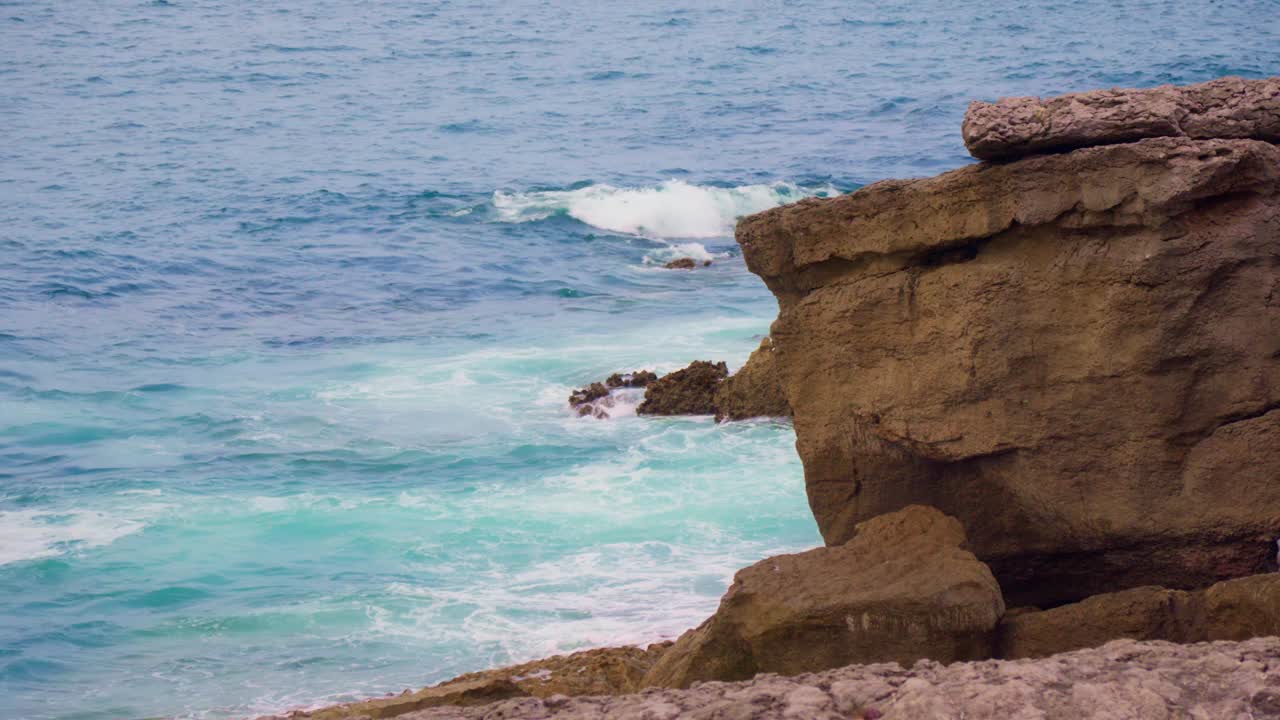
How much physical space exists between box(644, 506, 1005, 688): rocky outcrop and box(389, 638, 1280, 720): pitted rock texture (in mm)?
678

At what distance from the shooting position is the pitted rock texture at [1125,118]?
509cm

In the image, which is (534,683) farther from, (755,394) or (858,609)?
(755,394)

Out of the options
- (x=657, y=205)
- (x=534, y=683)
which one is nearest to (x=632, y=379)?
(x=534, y=683)

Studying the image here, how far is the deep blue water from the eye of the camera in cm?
845

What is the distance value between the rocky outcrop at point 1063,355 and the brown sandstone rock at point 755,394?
5803 millimetres

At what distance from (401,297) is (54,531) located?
8627 mm

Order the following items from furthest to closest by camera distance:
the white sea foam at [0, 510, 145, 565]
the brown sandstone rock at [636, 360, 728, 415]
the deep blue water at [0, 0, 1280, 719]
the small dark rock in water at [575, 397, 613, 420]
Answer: the small dark rock in water at [575, 397, 613, 420], the brown sandstone rock at [636, 360, 728, 415], the white sea foam at [0, 510, 145, 565], the deep blue water at [0, 0, 1280, 719]

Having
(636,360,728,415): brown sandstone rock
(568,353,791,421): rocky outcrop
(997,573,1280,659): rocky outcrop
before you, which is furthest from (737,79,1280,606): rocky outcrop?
(636,360,728,415): brown sandstone rock

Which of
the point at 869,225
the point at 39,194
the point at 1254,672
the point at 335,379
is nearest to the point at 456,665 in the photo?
the point at 869,225

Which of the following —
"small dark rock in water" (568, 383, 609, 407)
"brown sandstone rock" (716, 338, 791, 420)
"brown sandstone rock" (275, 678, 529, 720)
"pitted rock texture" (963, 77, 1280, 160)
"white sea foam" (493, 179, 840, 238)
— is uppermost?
"white sea foam" (493, 179, 840, 238)

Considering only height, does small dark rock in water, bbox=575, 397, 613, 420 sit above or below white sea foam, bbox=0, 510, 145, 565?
above

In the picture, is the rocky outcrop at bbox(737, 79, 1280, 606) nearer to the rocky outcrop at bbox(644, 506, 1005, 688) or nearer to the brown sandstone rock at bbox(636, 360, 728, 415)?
the rocky outcrop at bbox(644, 506, 1005, 688)

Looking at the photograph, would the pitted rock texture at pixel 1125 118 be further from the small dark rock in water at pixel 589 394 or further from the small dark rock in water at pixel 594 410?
the small dark rock in water at pixel 589 394

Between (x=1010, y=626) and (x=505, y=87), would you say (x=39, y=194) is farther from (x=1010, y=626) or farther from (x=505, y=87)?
(x=1010, y=626)
